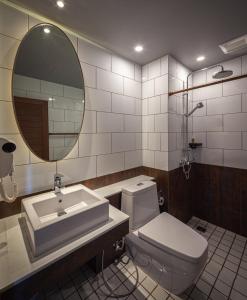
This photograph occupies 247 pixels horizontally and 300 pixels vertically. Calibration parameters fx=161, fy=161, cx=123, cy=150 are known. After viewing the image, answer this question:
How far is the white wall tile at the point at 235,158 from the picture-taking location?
186 centimetres

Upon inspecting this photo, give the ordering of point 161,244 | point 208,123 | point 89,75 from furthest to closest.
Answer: point 208,123
point 89,75
point 161,244

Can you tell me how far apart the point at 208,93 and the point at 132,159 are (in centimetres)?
130

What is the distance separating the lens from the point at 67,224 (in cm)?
87

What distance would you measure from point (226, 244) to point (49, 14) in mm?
2776

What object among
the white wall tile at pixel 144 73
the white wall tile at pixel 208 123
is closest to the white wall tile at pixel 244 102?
the white wall tile at pixel 208 123

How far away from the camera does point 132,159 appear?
1951mm

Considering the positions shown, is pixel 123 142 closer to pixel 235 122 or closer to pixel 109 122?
pixel 109 122

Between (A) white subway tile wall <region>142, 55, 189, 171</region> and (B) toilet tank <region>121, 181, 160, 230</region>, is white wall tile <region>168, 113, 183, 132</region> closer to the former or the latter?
(A) white subway tile wall <region>142, 55, 189, 171</region>

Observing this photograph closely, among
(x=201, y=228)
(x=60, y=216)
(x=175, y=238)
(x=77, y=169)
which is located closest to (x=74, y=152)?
(x=77, y=169)

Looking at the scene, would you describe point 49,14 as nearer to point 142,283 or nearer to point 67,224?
point 67,224

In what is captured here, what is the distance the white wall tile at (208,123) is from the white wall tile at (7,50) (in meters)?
2.08

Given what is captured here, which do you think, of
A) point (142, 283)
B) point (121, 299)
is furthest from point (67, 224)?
point (142, 283)

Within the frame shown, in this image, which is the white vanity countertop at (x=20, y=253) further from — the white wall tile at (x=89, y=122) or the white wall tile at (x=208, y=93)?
the white wall tile at (x=208, y=93)

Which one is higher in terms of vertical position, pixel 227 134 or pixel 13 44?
pixel 13 44
